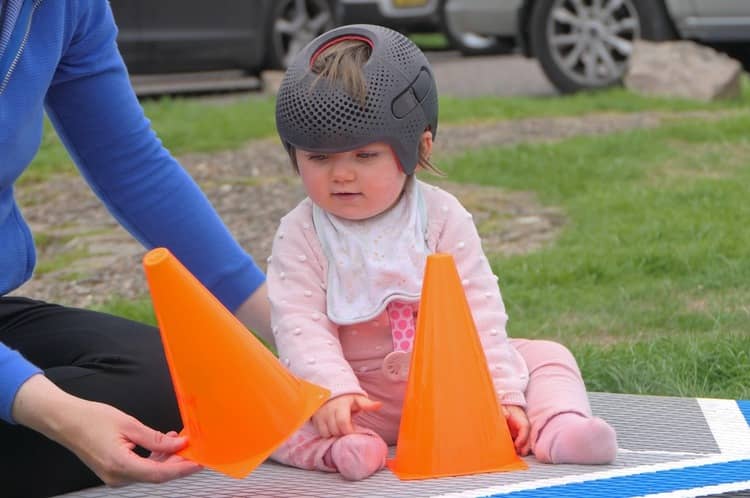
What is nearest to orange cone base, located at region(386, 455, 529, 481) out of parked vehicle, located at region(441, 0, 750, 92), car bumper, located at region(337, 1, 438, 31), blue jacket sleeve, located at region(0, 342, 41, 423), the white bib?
the white bib

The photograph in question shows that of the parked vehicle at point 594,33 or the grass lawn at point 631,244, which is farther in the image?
the parked vehicle at point 594,33

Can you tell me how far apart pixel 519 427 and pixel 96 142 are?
1.08 metres

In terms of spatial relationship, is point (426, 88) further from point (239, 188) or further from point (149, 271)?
point (239, 188)

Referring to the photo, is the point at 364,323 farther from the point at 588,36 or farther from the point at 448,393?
the point at 588,36

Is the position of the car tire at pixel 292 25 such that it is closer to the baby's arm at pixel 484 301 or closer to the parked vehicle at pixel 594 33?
the parked vehicle at pixel 594 33

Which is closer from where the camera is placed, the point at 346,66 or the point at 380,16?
the point at 346,66

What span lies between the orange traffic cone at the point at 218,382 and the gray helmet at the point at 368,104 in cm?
36

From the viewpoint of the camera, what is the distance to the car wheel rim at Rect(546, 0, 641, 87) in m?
8.80

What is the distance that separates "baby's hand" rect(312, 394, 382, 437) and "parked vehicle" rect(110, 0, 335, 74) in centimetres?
724

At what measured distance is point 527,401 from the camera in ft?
8.94

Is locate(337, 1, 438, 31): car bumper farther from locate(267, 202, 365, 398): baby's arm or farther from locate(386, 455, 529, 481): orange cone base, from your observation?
locate(386, 455, 529, 481): orange cone base

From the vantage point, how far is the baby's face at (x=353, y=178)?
2.66 meters

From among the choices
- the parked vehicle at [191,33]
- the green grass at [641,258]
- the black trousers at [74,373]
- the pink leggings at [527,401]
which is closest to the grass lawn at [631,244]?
the green grass at [641,258]

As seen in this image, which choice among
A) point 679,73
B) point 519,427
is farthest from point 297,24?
point 519,427
